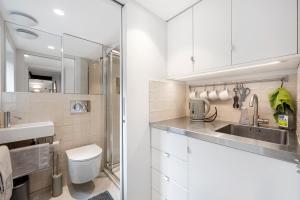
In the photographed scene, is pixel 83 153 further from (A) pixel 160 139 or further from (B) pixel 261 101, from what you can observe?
(B) pixel 261 101

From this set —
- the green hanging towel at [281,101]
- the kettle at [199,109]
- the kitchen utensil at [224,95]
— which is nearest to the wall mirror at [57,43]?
the kettle at [199,109]

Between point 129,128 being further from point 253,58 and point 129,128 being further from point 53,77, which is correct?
point 53,77

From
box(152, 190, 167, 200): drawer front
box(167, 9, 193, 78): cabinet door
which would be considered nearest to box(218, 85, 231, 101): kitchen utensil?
box(167, 9, 193, 78): cabinet door

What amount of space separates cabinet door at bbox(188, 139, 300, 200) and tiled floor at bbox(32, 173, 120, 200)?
110 centimetres

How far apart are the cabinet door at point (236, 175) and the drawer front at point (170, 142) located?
74mm

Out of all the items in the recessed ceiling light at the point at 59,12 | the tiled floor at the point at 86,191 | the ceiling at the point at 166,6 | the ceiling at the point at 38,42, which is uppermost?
the recessed ceiling light at the point at 59,12

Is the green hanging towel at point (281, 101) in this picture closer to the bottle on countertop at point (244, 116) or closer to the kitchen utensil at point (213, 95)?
the bottle on countertop at point (244, 116)

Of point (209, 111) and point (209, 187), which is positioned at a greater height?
point (209, 111)

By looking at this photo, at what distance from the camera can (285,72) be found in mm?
1069

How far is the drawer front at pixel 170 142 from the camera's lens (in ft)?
3.53

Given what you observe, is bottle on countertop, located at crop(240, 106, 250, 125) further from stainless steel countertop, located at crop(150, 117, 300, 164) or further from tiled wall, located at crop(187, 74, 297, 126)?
stainless steel countertop, located at crop(150, 117, 300, 164)

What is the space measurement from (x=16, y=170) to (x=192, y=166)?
1648 mm

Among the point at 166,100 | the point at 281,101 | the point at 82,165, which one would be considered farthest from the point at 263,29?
the point at 82,165

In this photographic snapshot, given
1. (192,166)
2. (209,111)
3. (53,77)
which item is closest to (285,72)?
(209,111)
